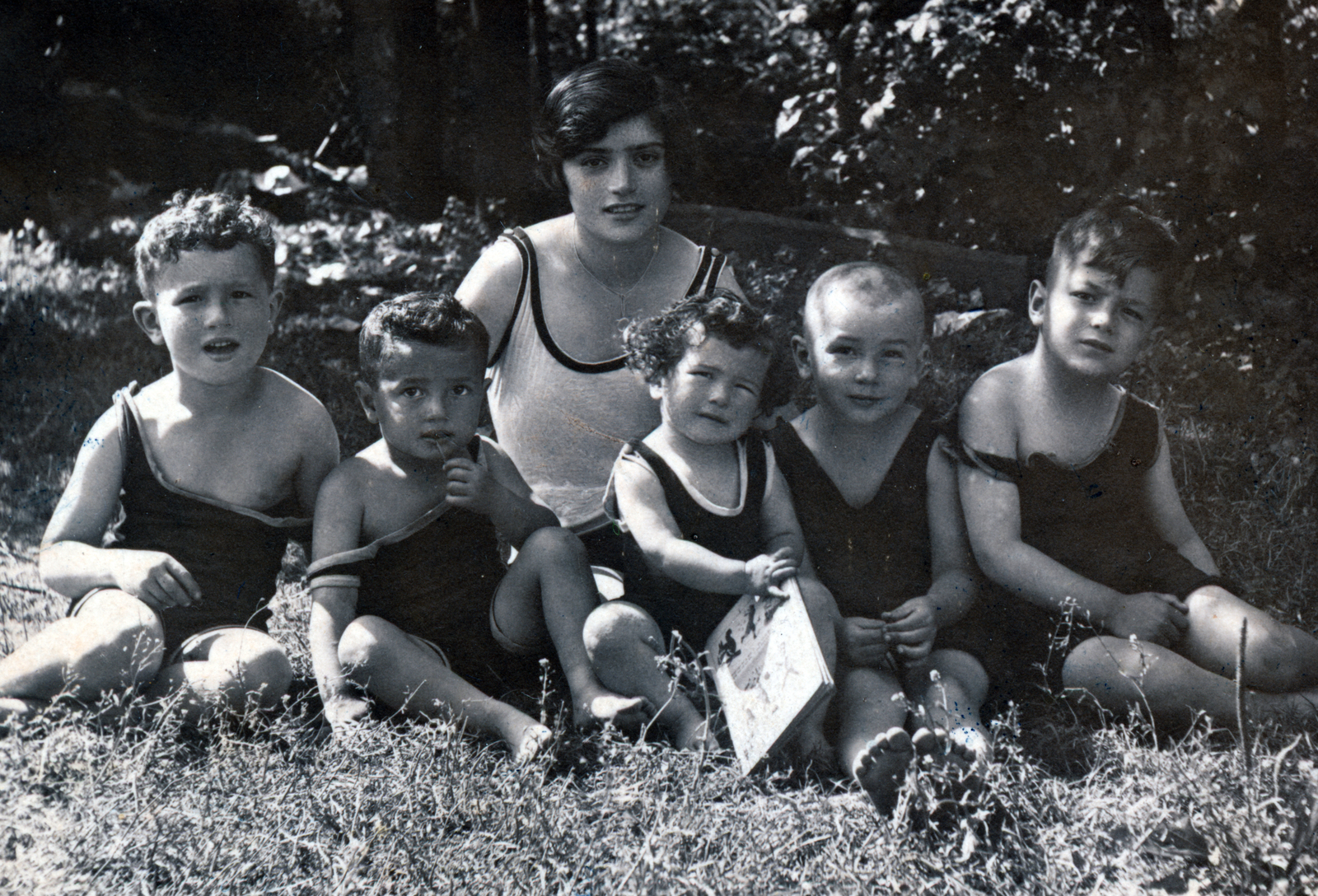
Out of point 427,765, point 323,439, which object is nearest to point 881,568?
point 427,765

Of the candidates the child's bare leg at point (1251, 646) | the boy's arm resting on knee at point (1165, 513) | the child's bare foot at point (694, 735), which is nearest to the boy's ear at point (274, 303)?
the child's bare foot at point (694, 735)

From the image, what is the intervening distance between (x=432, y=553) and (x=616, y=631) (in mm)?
527

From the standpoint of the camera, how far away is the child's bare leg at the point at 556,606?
2643 mm

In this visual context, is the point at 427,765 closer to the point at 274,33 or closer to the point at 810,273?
the point at 810,273

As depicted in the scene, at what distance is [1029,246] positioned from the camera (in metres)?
4.16

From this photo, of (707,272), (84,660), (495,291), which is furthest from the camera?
(707,272)

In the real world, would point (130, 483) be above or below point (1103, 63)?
below

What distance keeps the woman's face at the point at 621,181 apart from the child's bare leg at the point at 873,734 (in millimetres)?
1290

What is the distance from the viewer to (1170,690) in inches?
104

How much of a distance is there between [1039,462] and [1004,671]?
53 centimetres

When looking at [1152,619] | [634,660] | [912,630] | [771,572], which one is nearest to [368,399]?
[634,660]

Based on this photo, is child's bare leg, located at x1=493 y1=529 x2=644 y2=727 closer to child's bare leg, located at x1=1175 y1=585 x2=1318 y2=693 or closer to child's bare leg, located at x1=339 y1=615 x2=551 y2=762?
child's bare leg, located at x1=339 y1=615 x2=551 y2=762

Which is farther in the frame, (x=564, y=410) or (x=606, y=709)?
(x=564, y=410)

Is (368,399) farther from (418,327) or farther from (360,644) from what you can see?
(360,644)
